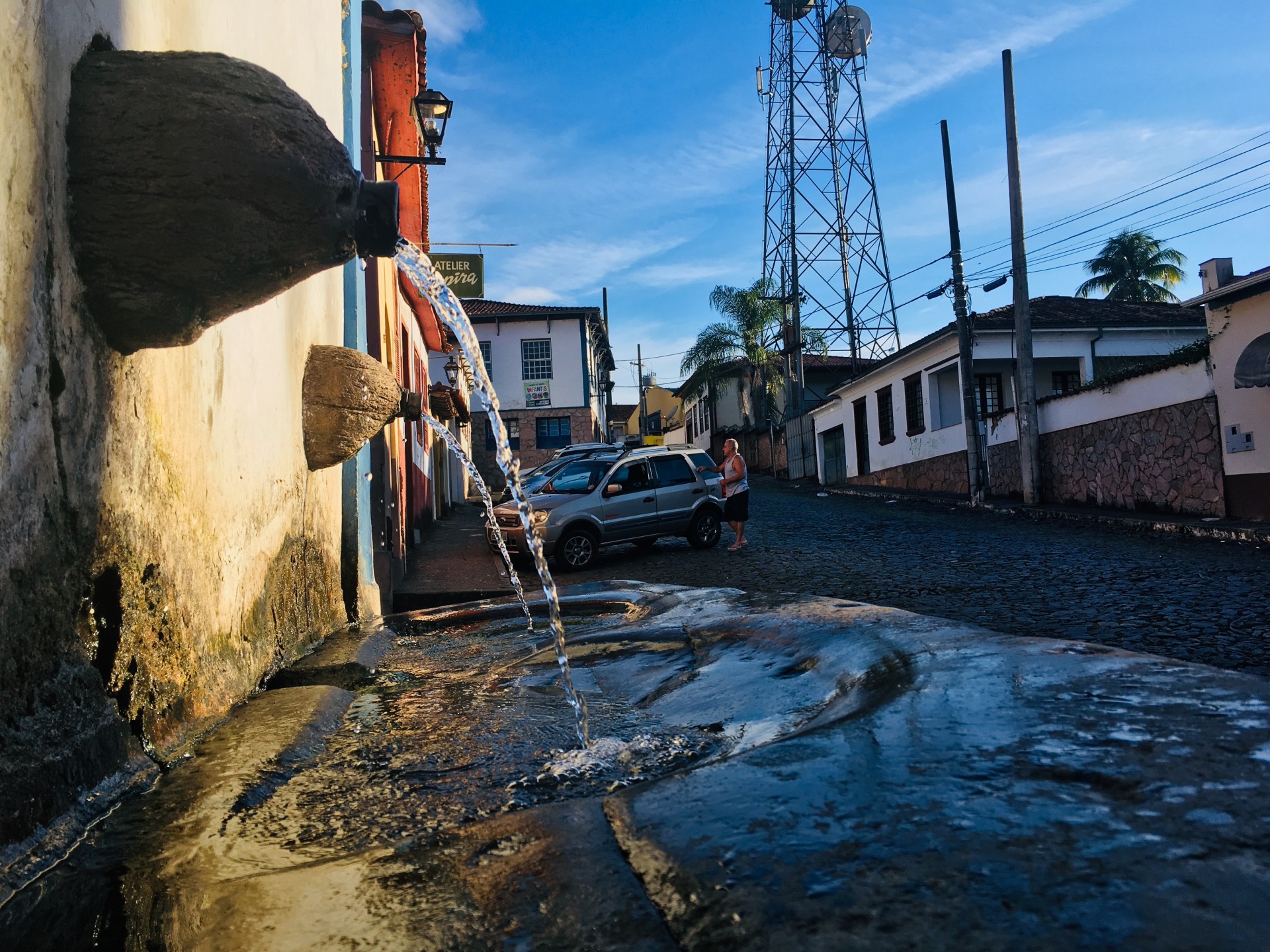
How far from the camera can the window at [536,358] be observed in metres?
36.4

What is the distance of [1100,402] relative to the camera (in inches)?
636

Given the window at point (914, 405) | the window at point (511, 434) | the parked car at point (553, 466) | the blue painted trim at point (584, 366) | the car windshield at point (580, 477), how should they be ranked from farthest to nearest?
the blue painted trim at point (584, 366) → the window at point (511, 434) → the window at point (914, 405) → the parked car at point (553, 466) → the car windshield at point (580, 477)

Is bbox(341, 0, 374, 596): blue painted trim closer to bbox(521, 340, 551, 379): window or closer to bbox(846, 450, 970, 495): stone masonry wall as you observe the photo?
bbox(846, 450, 970, 495): stone masonry wall

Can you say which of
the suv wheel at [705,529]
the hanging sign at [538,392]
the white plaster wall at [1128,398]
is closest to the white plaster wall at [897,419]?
the white plaster wall at [1128,398]

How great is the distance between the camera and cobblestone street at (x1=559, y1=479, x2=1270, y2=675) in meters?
5.59

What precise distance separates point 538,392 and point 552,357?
1542 millimetres

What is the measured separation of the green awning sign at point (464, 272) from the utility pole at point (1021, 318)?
9.91 meters

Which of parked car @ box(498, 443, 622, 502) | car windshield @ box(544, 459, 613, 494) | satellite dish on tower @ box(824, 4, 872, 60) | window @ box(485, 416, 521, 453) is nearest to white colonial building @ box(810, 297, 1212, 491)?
parked car @ box(498, 443, 622, 502)

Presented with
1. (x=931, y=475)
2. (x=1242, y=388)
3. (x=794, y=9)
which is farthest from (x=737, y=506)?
(x=794, y=9)

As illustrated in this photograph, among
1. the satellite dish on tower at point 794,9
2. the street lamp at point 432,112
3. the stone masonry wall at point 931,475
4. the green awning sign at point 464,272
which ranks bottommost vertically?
the stone masonry wall at point 931,475

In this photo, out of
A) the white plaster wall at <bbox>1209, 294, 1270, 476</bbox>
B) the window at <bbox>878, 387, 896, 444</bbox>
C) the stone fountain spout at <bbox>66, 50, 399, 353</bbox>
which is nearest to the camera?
the stone fountain spout at <bbox>66, 50, 399, 353</bbox>

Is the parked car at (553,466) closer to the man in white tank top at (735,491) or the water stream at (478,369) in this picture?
the man in white tank top at (735,491)

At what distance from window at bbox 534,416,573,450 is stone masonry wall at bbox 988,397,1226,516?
70.2 feet

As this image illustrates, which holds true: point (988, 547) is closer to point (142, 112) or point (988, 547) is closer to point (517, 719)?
point (517, 719)
